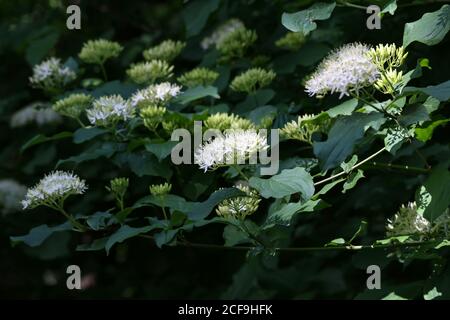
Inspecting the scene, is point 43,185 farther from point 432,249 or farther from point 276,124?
point 432,249

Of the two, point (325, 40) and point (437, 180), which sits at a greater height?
point (325, 40)

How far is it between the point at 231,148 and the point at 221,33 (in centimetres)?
145

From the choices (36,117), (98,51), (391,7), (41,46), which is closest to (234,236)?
(391,7)

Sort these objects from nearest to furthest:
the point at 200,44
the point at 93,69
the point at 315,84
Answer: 1. the point at 315,84
2. the point at 200,44
3. the point at 93,69

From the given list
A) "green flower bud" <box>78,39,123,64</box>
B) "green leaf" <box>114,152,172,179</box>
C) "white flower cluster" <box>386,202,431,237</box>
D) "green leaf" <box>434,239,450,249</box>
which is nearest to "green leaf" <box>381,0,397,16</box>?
"white flower cluster" <box>386,202,431,237</box>

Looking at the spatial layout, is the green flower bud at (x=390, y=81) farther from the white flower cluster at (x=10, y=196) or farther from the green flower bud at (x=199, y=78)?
the white flower cluster at (x=10, y=196)

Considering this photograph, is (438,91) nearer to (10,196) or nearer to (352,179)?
(352,179)

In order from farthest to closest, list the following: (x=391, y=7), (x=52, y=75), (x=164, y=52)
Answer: (x=52, y=75) < (x=164, y=52) < (x=391, y=7)

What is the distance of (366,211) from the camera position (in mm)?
4320

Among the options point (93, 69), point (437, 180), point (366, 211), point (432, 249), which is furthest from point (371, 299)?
point (93, 69)

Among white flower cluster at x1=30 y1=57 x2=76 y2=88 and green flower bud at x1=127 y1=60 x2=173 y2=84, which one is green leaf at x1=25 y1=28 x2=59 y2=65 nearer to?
white flower cluster at x1=30 y1=57 x2=76 y2=88

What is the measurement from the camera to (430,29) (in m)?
2.51

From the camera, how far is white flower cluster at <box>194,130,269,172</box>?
2.43m
